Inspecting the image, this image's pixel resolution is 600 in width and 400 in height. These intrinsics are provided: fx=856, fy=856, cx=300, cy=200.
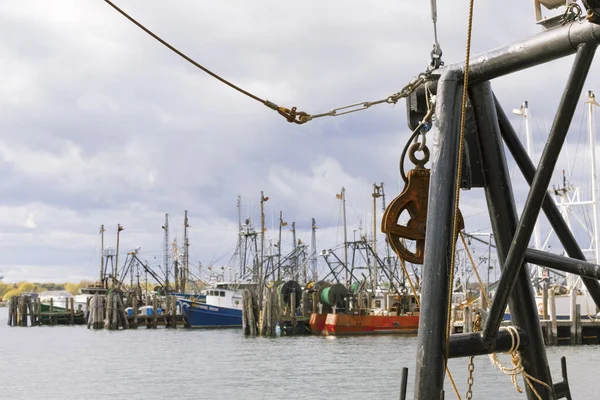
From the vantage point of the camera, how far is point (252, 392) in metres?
34.8

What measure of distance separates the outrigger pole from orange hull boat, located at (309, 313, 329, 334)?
213 feet

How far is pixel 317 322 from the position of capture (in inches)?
2864

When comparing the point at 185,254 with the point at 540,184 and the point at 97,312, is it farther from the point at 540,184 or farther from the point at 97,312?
the point at 540,184

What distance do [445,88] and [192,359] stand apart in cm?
4608

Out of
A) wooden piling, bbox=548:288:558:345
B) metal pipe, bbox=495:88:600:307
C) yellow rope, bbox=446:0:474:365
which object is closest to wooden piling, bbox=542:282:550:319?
wooden piling, bbox=548:288:558:345

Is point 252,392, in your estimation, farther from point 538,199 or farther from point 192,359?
point 538,199

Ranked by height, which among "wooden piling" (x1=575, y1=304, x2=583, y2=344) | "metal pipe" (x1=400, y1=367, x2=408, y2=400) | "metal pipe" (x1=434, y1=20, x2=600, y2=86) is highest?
"metal pipe" (x1=434, y1=20, x2=600, y2=86)

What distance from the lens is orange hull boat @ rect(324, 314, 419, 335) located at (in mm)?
69812

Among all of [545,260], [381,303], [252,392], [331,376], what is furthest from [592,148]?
[545,260]

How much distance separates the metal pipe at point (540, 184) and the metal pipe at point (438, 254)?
53 centimetres

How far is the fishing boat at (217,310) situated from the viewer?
89000 mm

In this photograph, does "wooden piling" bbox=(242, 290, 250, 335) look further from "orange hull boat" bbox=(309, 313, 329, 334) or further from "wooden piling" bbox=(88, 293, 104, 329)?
"wooden piling" bbox=(88, 293, 104, 329)

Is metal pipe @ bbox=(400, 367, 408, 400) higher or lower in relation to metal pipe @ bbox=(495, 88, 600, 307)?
lower

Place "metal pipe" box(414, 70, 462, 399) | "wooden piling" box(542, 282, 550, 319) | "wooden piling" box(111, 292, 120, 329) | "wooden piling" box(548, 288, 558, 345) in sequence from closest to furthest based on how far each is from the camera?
1. "metal pipe" box(414, 70, 462, 399)
2. "wooden piling" box(548, 288, 558, 345)
3. "wooden piling" box(542, 282, 550, 319)
4. "wooden piling" box(111, 292, 120, 329)
